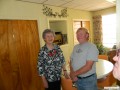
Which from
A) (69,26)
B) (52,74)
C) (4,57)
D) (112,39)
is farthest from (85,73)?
(112,39)

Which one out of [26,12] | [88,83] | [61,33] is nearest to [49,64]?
[88,83]

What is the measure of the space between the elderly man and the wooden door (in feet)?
4.51

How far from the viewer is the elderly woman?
185 cm

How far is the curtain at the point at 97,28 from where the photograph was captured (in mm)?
5461

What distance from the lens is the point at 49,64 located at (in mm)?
1851

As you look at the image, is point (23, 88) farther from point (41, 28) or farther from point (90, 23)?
point (90, 23)

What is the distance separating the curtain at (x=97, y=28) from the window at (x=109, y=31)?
15 cm

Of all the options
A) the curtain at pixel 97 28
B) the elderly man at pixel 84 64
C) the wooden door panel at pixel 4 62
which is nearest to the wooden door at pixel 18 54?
the wooden door panel at pixel 4 62

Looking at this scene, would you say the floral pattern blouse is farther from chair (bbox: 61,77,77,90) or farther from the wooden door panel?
the wooden door panel

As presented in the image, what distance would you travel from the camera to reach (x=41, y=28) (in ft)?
11.2

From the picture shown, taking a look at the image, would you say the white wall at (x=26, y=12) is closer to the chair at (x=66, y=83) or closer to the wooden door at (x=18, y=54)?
the wooden door at (x=18, y=54)

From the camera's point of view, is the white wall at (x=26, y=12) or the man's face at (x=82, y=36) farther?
the white wall at (x=26, y=12)

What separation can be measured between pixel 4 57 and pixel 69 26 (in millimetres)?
2430

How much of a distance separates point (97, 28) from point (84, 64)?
4.06m
